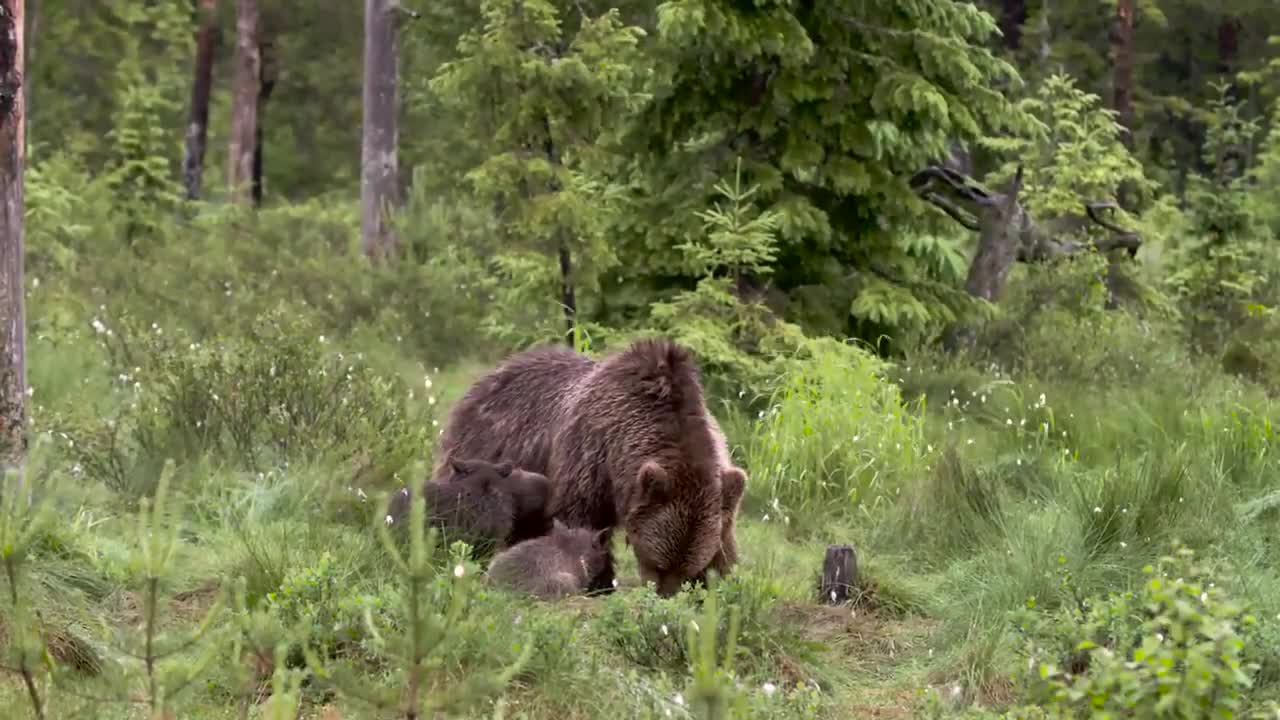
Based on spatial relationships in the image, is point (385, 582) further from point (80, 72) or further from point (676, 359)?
point (80, 72)

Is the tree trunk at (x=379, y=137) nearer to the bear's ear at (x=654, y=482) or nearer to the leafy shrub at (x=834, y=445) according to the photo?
the leafy shrub at (x=834, y=445)

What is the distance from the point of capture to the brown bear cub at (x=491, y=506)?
7.68 metres

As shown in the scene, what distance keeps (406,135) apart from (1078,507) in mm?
27392

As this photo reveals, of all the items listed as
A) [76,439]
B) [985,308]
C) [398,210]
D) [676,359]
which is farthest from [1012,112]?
[398,210]

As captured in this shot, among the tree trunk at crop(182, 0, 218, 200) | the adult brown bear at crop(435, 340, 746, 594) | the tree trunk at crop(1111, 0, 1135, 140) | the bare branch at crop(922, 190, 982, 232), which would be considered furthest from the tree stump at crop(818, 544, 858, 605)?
the tree trunk at crop(182, 0, 218, 200)

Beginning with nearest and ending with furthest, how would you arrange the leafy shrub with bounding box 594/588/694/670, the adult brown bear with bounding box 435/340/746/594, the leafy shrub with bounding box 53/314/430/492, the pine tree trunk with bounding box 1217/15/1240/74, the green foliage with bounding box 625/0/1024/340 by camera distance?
the leafy shrub with bounding box 594/588/694/670, the adult brown bear with bounding box 435/340/746/594, the leafy shrub with bounding box 53/314/430/492, the green foliage with bounding box 625/0/1024/340, the pine tree trunk with bounding box 1217/15/1240/74

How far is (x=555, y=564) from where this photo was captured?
283 inches

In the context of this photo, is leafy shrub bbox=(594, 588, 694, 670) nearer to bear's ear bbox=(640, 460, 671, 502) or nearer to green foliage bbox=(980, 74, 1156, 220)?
bear's ear bbox=(640, 460, 671, 502)

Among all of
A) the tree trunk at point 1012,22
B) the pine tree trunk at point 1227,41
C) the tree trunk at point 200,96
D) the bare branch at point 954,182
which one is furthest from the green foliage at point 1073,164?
the pine tree trunk at point 1227,41

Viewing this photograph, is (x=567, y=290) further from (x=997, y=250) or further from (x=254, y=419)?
(x=997, y=250)

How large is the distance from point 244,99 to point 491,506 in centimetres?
2139

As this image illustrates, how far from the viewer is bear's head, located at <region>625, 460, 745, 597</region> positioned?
6.88 metres

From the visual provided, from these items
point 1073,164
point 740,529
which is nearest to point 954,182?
point 1073,164

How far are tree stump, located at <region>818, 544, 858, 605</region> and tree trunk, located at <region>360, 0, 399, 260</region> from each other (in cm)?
1333
